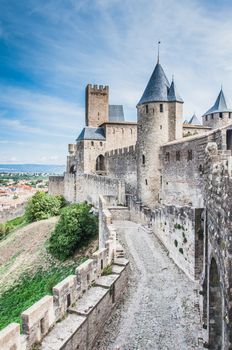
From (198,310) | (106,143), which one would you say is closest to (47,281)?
(198,310)

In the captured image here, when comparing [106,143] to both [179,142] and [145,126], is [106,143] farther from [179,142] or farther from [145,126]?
[179,142]

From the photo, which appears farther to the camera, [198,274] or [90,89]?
[90,89]

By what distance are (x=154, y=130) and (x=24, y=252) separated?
13.8 metres

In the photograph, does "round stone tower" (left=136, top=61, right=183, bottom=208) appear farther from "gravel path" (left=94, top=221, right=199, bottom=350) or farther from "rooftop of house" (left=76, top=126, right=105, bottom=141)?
"rooftop of house" (left=76, top=126, right=105, bottom=141)

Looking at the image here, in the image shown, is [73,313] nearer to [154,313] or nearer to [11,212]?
[154,313]

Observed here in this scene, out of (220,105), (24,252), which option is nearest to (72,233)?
(24,252)

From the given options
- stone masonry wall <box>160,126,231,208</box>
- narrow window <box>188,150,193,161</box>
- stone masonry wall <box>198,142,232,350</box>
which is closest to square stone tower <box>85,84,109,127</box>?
stone masonry wall <box>160,126,231,208</box>

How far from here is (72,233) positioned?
2053 cm

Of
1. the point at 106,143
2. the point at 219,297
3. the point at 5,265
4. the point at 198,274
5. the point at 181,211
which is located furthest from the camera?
the point at 106,143

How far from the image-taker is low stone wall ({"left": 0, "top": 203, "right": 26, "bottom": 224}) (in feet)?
160

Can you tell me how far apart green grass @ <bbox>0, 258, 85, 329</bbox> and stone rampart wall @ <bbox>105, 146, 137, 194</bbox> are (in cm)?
1039

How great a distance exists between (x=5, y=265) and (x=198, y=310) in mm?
18824

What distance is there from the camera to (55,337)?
587 cm

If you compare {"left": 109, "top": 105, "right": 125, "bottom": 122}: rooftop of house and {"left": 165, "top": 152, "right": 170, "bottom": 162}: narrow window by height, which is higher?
{"left": 109, "top": 105, "right": 125, "bottom": 122}: rooftop of house
